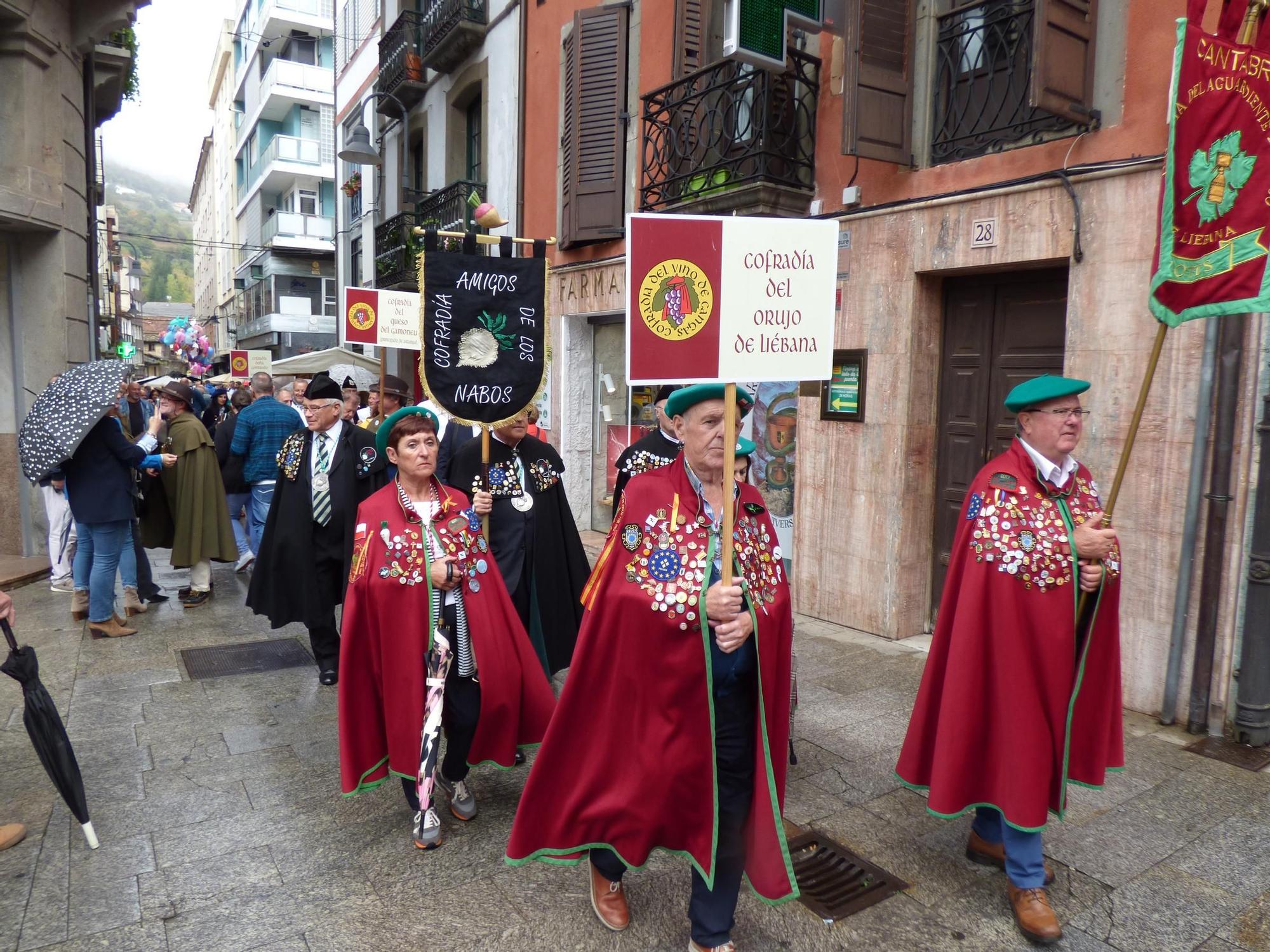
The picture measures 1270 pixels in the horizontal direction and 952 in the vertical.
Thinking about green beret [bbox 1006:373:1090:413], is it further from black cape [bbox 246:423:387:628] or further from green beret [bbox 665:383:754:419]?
black cape [bbox 246:423:387:628]

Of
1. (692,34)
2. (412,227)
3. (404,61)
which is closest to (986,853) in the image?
(692,34)

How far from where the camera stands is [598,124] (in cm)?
1035

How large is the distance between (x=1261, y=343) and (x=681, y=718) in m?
3.96

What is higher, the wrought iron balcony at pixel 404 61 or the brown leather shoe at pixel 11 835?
the wrought iron balcony at pixel 404 61

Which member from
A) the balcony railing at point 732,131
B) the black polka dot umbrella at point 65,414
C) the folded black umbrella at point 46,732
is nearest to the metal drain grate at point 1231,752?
the balcony railing at point 732,131

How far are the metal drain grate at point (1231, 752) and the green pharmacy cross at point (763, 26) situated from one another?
5490 millimetres

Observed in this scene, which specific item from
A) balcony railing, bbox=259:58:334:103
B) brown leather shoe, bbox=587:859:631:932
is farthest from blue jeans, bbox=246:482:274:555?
balcony railing, bbox=259:58:334:103

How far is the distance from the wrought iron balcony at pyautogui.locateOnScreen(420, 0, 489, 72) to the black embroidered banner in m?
10.6

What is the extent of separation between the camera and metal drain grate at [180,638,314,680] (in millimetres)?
6254

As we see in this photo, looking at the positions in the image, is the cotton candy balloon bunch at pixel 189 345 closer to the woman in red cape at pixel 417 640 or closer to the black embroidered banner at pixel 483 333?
the black embroidered banner at pixel 483 333

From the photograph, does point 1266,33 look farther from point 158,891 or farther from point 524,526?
point 158,891

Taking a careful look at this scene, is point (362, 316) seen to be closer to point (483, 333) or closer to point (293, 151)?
point (483, 333)

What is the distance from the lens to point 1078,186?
220 inches

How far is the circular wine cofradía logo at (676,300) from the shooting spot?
2816 millimetres
